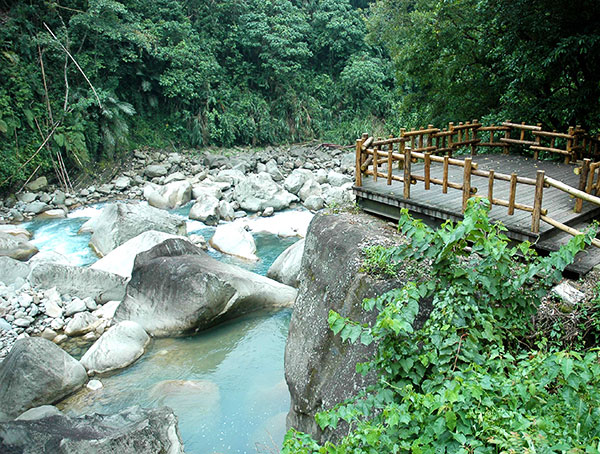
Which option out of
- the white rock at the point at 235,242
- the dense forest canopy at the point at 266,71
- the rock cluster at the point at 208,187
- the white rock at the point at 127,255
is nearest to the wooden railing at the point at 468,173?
the dense forest canopy at the point at 266,71

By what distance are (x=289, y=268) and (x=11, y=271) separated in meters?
6.48

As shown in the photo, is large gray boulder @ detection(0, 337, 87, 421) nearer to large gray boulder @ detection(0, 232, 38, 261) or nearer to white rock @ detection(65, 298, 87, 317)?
white rock @ detection(65, 298, 87, 317)

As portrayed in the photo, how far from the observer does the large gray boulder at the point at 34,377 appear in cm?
716

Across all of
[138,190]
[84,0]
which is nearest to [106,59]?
[84,0]

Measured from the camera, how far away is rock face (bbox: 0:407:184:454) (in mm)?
5426

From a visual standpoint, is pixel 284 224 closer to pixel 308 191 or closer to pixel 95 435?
pixel 308 191

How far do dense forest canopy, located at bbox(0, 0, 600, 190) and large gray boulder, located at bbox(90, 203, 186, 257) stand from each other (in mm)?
6353

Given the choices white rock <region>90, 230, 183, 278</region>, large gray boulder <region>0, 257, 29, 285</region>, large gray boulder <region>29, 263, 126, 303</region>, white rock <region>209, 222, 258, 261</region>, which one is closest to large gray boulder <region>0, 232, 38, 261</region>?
large gray boulder <region>0, 257, 29, 285</region>

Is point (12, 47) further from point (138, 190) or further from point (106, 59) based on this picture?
point (138, 190)

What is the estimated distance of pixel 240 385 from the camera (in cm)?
803

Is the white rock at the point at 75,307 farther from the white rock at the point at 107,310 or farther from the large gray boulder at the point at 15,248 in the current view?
the large gray boulder at the point at 15,248

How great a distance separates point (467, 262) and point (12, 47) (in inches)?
798

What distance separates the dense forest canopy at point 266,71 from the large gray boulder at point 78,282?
857 centimetres

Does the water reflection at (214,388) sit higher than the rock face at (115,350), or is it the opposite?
the rock face at (115,350)
